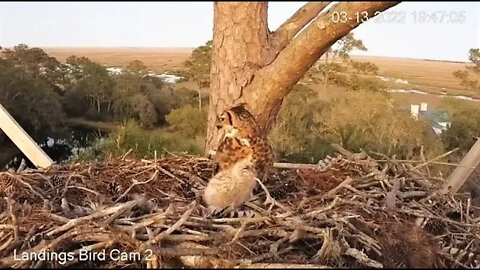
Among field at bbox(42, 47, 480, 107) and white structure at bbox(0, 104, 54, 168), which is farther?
field at bbox(42, 47, 480, 107)

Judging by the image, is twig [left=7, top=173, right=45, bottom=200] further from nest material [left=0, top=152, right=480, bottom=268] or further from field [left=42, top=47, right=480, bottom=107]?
field [left=42, top=47, right=480, bottom=107]

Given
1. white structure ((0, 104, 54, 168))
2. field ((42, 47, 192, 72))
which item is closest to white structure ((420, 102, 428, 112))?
field ((42, 47, 192, 72))

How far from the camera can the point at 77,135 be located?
101 inches

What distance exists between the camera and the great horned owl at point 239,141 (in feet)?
4.78

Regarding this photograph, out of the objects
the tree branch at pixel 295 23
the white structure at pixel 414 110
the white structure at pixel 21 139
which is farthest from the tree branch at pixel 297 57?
the white structure at pixel 414 110

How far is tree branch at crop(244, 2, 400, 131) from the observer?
59.7 inches

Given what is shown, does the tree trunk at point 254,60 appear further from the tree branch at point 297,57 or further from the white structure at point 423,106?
the white structure at point 423,106

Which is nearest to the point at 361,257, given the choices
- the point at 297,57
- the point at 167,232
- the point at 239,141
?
the point at 167,232

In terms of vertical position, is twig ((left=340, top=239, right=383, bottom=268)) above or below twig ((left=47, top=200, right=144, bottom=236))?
below

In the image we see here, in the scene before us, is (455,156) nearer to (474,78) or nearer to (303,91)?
(474,78)

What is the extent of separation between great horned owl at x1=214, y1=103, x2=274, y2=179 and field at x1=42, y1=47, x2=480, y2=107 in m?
0.98

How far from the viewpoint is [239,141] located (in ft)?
4.79

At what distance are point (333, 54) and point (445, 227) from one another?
45.5 inches

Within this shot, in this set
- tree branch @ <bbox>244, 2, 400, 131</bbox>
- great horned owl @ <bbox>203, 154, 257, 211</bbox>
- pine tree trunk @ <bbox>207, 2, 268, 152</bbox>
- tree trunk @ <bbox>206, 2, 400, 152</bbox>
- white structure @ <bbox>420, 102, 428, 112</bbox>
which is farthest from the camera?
white structure @ <bbox>420, 102, 428, 112</bbox>
